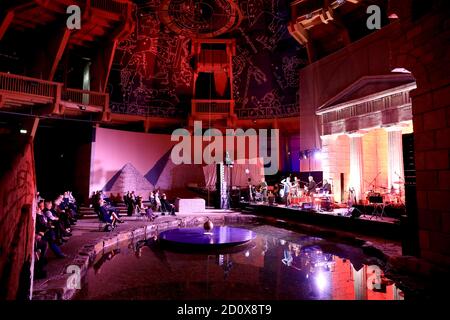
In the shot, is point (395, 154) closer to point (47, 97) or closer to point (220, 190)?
point (220, 190)

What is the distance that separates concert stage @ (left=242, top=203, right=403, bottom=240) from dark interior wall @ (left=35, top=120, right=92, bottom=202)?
30.7 feet

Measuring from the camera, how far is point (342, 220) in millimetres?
9305

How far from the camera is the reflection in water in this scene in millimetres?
4430

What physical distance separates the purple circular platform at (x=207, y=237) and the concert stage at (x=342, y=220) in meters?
3.06

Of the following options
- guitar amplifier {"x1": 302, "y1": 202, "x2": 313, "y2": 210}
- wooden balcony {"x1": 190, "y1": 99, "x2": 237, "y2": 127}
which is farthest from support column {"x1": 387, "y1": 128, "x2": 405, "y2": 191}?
wooden balcony {"x1": 190, "y1": 99, "x2": 237, "y2": 127}

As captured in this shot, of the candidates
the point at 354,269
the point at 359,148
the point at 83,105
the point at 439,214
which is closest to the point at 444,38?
the point at 439,214

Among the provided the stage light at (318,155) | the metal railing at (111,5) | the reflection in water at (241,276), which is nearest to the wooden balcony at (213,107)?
the stage light at (318,155)

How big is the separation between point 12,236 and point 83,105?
1213 centimetres

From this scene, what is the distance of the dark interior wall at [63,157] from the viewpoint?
15.0 m

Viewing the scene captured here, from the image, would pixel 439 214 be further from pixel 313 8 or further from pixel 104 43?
pixel 104 43

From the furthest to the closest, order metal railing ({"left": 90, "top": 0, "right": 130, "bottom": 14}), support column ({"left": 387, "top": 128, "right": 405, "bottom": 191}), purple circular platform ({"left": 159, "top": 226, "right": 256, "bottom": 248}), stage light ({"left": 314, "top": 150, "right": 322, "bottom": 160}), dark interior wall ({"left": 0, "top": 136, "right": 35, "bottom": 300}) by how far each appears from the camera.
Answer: stage light ({"left": 314, "top": 150, "right": 322, "bottom": 160}), metal railing ({"left": 90, "top": 0, "right": 130, "bottom": 14}), support column ({"left": 387, "top": 128, "right": 405, "bottom": 191}), purple circular platform ({"left": 159, "top": 226, "right": 256, "bottom": 248}), dark interior wall ({"left": 0, "top": 136, "right": 35, "bottom": 300})

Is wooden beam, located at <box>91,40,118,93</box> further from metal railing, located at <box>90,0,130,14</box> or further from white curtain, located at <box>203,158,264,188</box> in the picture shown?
white curtain, located at <box>203,158,264,188</box>

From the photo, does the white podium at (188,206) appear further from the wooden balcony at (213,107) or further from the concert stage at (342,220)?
the wooden balcony at (213,107)

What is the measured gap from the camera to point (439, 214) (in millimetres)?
4316
